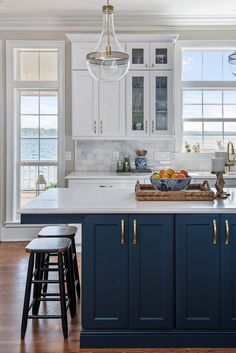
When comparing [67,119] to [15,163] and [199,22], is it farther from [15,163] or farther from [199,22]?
[199,22]

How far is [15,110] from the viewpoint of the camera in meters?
5.74

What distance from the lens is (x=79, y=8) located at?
5.24 metres

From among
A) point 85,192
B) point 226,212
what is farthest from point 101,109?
point 226,212

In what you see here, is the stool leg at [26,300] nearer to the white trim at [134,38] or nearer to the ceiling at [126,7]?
the white trim at [134,38]

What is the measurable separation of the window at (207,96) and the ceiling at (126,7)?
0.52m

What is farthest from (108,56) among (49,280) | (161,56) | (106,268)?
(161,56)

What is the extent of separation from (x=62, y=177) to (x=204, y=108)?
2.21 m

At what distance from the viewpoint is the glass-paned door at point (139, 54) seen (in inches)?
209

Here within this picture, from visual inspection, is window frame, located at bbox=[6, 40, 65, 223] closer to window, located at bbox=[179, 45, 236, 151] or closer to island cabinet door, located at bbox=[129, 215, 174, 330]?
window, located at bbox=[179, 45, 236, 151]

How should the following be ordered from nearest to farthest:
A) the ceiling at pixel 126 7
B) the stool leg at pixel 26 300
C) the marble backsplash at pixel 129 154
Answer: the stool leg at pixel 26 300
the ceiling at pixel 126 7
the marble backsplash at pixel 129 154

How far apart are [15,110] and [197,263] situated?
155 inches

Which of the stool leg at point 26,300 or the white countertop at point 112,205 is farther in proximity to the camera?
the stool leg at point 26,300

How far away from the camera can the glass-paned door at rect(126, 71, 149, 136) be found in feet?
17.5

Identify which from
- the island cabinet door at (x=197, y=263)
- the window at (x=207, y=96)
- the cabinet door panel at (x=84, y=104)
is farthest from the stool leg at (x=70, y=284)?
the window at (x=207, y=96)
